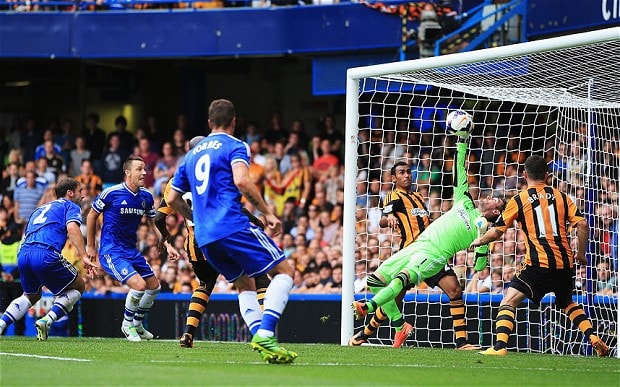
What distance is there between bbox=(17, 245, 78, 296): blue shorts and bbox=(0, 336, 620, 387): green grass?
1464 mm

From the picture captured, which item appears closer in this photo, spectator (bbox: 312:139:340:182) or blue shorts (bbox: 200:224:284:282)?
blue shorts (bbox: 200:224:284:282)

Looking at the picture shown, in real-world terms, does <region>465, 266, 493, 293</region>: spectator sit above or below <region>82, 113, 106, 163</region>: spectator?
below

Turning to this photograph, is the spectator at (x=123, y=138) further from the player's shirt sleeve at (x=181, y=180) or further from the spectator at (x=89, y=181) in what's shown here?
the player's shirt sleeve at (x=181, y=180)

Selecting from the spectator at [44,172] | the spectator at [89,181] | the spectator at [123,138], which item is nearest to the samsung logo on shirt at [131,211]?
the spectator at [89,181]

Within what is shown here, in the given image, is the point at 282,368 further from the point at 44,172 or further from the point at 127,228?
the point at 44,172

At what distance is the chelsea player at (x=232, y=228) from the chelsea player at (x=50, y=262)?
4151 mm

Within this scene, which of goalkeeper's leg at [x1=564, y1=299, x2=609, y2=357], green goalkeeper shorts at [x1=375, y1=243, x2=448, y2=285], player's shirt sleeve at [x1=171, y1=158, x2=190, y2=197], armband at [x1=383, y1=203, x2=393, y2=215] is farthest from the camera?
armband at [x1=383, y1=203, x2=393, y2=215]

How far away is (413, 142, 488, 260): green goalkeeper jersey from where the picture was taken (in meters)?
11.6

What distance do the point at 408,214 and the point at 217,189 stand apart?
4179 mm

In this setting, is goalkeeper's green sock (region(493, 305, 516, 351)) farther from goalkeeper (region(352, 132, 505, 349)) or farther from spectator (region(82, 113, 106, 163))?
spectator (region(82, 113, 106, 163))

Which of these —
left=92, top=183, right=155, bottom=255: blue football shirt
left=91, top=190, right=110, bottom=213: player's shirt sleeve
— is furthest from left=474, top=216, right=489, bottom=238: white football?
left=91, top=190, right=110, bottom=213: player's shirt sleeve

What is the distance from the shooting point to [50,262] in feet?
40.9

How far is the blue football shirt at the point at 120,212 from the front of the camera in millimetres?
12492

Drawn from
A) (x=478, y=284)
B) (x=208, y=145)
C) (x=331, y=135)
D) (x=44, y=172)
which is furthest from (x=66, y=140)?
(x=208, y=145)
